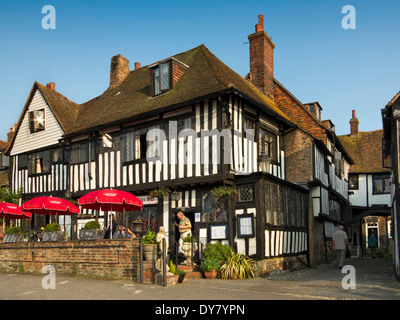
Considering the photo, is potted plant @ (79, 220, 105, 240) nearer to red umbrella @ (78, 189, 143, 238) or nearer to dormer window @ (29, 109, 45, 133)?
red umbrella @ (78, 189, 143, 238)

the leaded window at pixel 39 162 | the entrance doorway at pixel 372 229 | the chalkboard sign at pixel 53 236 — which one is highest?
the leaded window at pixel 39 162

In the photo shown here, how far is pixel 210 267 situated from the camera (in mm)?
12977

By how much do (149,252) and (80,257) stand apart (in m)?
2.99

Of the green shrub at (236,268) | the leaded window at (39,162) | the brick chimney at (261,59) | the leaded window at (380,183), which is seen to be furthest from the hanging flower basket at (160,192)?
the leaded window at (380,183)

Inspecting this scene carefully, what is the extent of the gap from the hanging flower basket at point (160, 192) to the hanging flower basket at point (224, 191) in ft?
7.35

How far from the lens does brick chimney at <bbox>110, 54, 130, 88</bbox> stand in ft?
73.3

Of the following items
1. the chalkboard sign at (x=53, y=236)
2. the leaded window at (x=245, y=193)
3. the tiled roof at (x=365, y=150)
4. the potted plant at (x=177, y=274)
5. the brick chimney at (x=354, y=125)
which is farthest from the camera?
the brick chimney at (x=354, y=125)

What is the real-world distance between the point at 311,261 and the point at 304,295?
10.1 meters

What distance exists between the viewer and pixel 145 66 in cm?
2189

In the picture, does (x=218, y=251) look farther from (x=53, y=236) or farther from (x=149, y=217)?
(x=53, y=236)

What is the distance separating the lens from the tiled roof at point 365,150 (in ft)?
110

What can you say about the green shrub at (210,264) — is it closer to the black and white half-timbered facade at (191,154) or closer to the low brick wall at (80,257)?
the black and white half-timbered facade at (191,154)
